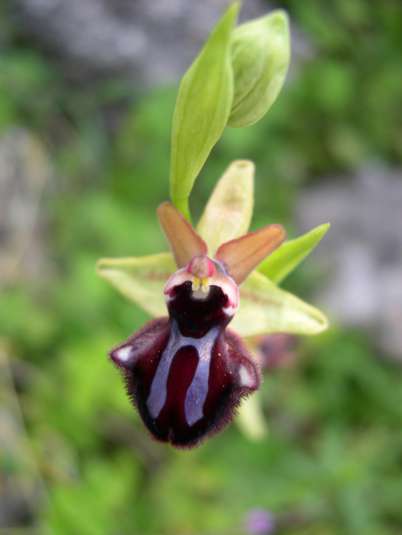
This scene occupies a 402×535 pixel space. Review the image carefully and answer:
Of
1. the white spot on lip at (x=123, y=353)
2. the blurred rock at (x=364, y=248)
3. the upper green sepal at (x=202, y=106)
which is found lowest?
the white spot on lip at (x=123, y=353)

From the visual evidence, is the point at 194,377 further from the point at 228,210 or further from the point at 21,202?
the point at 21,202

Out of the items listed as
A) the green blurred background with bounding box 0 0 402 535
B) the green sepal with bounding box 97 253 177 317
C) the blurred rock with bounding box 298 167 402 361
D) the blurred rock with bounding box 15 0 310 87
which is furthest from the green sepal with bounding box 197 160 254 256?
the blurred rock with bounding box 15 0 310 87

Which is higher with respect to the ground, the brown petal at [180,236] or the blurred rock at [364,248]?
the blurred rock at [364,248]

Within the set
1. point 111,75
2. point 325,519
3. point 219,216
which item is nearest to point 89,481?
point 325,519

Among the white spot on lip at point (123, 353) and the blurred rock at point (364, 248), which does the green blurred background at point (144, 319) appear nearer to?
the blurred rock at point (364, 248)

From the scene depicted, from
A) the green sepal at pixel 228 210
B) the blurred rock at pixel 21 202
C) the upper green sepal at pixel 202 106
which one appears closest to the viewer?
the upper green sepal at pixel 202 106

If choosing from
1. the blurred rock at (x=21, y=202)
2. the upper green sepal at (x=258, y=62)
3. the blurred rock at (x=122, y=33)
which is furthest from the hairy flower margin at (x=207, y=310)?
the blurred rock at (x=122, y=33)

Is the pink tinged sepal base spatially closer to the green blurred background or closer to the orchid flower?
the orchid flower
